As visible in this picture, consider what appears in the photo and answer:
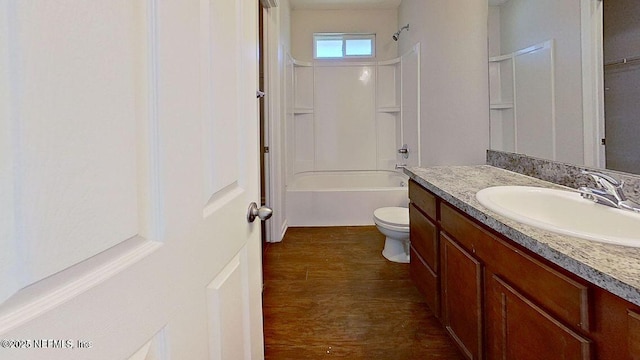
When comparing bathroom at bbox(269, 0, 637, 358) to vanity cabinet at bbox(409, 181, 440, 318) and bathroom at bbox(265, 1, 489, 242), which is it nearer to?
bathroom at bbox(265, 1, 489, 242)

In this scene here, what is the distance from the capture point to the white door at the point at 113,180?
12.9 inches

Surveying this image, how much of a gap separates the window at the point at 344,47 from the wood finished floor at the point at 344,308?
264 cm

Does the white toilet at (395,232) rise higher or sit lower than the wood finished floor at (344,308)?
higher

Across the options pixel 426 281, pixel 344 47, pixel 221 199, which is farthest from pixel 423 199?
pixel 344 47

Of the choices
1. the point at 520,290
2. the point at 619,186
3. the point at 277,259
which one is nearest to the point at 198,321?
the point at 520,290

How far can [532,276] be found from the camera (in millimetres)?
963

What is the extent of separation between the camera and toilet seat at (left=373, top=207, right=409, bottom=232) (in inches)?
105

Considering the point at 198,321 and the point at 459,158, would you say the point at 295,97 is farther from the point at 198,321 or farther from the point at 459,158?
the point at 198,321

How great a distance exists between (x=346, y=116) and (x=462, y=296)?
11.3 ft

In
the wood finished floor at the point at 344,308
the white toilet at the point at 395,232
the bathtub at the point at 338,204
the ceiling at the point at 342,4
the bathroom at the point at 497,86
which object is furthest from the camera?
the ceiling at the point at 342,4

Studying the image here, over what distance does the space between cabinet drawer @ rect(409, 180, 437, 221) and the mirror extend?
59cm

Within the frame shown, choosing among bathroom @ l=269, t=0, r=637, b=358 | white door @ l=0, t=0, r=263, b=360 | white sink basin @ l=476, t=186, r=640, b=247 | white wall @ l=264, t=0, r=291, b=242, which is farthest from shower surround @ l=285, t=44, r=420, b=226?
white door @ l=0, t=0, r=263, b=360

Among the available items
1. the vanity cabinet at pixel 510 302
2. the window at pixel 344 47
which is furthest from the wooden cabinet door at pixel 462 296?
the window at pixel 344 47

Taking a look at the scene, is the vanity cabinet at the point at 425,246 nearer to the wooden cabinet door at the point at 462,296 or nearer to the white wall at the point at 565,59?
the wooden cabinet door at the point at 462,296
